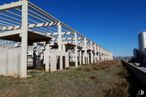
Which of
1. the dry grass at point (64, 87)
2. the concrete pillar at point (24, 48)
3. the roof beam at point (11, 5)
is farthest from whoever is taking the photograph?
the roof beam at point (11, 5)

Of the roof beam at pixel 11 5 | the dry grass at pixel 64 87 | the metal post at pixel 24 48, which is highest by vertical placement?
the roof beam at pixel 11 5

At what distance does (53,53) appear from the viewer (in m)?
26.4

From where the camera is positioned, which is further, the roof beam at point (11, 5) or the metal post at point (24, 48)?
the roof beam at point (11, 5)

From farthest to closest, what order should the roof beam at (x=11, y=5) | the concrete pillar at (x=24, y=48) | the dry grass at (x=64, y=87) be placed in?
1. the roof beam at (x=11, y=5)
2. the concrete pillar at (x=24, y=48)
3. the dry grass at (x=64, y=87)

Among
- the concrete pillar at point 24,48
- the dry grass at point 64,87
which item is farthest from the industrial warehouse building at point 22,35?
the dry grass at point 64,87

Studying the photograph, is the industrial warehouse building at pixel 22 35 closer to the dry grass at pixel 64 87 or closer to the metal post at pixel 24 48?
the metal post at pixel 24 48

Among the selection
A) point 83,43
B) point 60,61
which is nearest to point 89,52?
point 83,43

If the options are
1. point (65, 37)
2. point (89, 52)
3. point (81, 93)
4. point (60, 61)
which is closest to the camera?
point (81, 93)

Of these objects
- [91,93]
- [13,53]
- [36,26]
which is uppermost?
[36,26]

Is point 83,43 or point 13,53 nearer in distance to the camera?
point 13,53

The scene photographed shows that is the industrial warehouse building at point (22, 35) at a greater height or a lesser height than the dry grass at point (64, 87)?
greater

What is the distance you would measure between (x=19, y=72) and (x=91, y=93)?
372 inches

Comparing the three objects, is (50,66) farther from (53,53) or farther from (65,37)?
(65,37)

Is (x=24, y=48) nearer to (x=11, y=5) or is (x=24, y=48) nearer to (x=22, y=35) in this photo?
(x=22, y=35)
